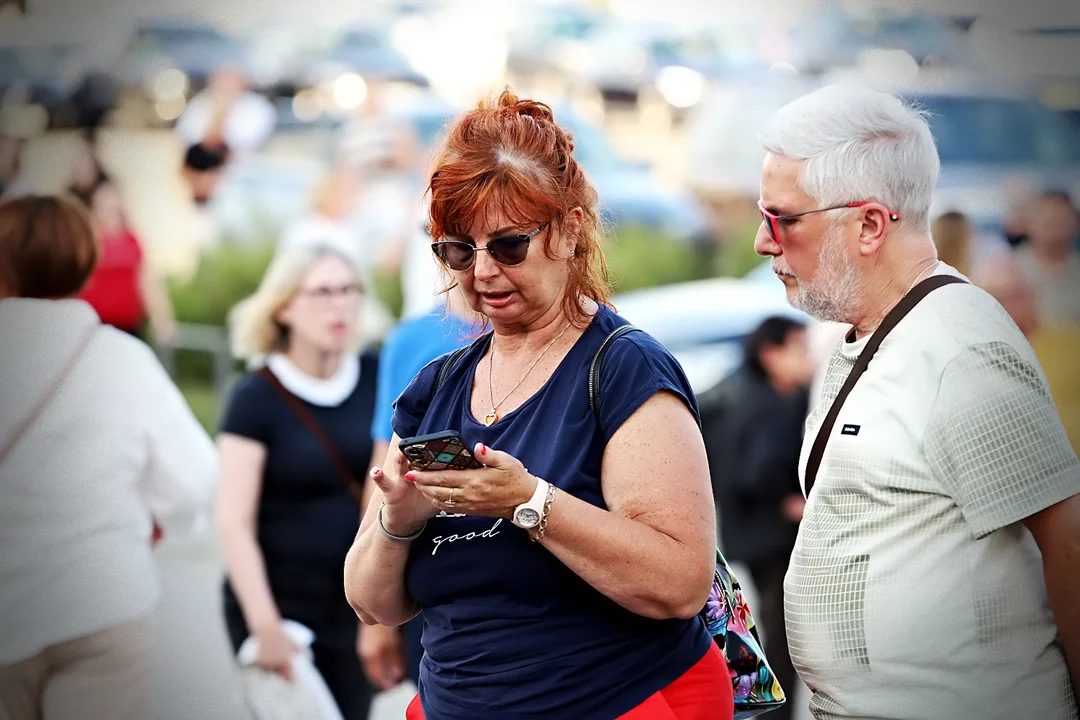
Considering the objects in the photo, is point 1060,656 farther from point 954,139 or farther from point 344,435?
point 954,139

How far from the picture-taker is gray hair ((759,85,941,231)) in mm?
2291

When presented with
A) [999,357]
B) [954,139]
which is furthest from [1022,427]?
[954,139]

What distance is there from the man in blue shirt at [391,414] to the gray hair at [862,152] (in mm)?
1605

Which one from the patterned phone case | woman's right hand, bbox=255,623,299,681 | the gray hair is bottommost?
woman's right hand, bbox=255,623,299,681

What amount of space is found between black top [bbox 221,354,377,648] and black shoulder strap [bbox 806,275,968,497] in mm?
2459

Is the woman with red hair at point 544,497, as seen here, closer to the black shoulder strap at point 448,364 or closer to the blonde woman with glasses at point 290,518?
the black shoulder strap at point 448,364

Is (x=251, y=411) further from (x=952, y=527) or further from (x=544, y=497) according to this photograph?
(x=952, y=527)

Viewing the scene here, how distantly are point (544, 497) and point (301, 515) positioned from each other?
268 centimetres

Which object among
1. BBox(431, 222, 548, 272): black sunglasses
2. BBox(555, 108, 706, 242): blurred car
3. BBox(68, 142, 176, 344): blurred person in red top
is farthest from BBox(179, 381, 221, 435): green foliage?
BBox(431, 222, 548, 272): black sunglasses

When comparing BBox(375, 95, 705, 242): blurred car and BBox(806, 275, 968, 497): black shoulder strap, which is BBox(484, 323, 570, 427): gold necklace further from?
BBox(375, 95, 705, 242): blurred car

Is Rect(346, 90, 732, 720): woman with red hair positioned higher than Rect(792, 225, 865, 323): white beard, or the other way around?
Rect(792, 225, 865, 323): white beard

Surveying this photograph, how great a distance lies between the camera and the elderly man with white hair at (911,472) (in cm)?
208

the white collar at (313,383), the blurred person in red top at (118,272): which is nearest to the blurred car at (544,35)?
the blurred person in red top at (118,272)

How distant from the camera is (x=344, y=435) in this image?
15.0 ft
